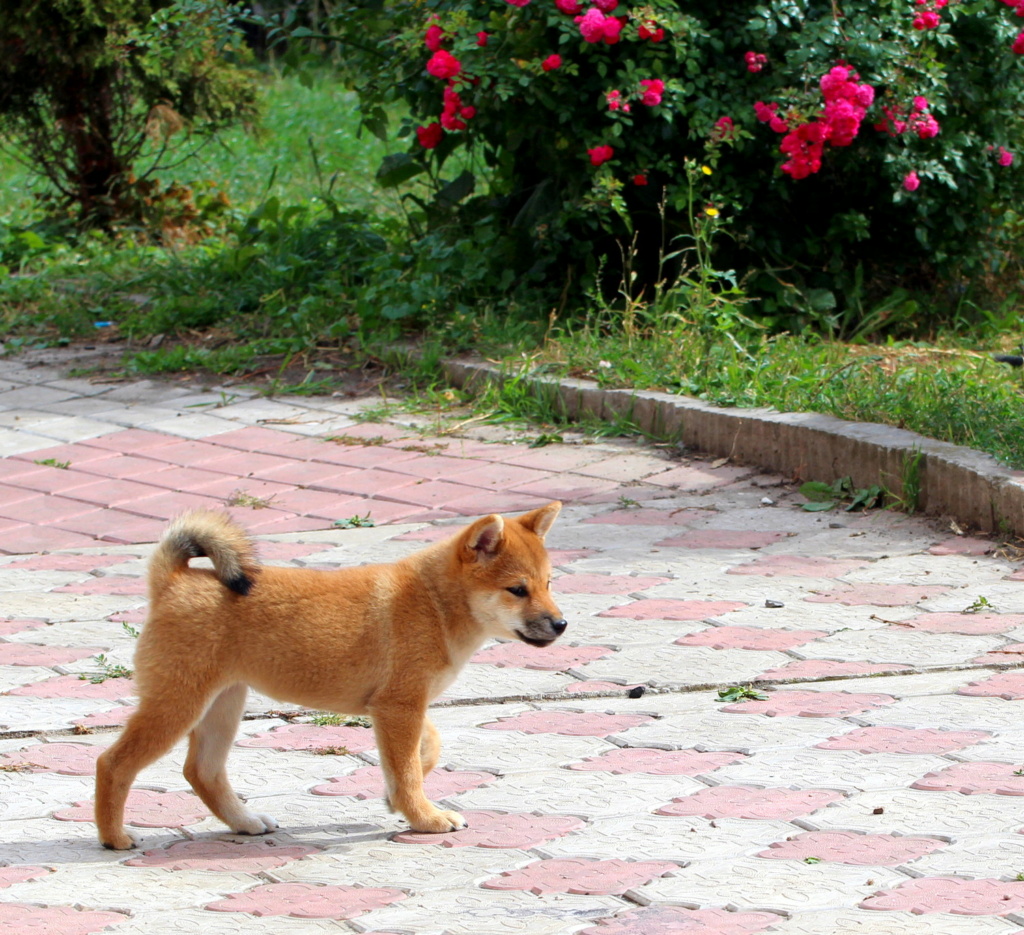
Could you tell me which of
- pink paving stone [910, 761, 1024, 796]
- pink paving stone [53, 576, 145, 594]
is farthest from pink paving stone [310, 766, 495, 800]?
pink paving stone [53, 576, 145, 594]

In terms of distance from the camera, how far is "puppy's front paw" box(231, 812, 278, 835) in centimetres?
329

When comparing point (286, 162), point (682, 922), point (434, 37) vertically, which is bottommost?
point (682, 922)

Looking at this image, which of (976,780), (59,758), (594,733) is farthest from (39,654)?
(976,780)

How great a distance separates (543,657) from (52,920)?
208 cm

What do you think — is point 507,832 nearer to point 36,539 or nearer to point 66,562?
point 66,562

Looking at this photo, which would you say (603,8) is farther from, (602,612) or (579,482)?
(602,612)

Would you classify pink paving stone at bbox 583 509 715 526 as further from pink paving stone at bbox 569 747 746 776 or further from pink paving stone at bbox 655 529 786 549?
pink paving stone at bbox 569 747 746 776

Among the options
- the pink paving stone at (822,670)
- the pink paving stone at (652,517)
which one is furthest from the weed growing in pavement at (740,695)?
the pink paving stone at (652,517)

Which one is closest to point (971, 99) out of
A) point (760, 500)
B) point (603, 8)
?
point (603, 8)

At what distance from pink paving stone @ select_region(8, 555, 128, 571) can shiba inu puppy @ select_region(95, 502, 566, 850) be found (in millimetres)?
2303

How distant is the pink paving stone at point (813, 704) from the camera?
3957 mm

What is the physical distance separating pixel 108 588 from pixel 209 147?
1327 cm

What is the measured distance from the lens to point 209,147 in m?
17.5

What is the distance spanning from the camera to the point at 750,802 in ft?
10.9
